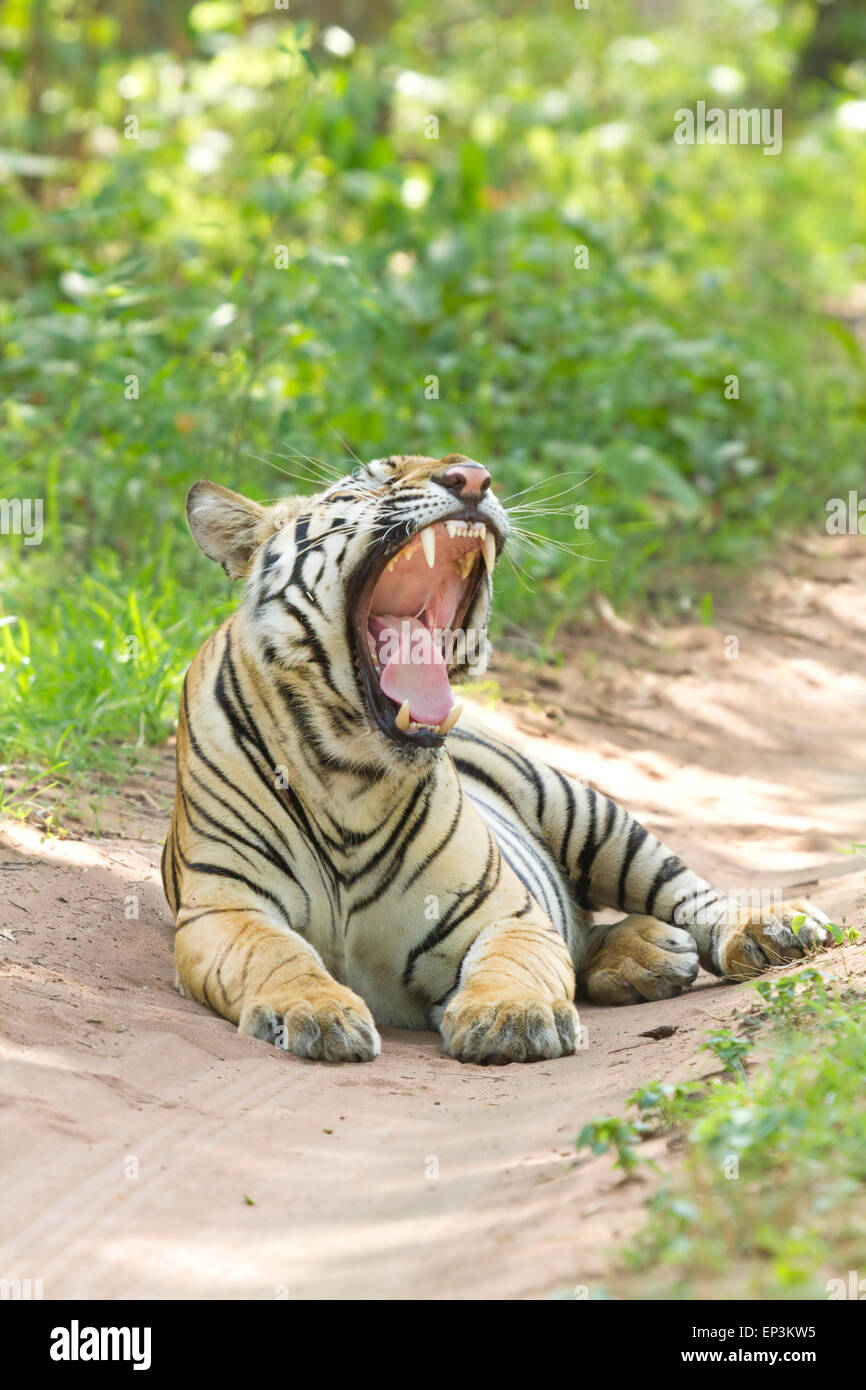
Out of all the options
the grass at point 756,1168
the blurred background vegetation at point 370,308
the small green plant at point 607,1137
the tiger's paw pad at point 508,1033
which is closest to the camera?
the grass at point 756,1168

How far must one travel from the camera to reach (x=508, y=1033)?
3.35m

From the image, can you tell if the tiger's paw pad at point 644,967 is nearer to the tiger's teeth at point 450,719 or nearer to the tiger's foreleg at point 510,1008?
the tiger's foreleg at point 510,1008

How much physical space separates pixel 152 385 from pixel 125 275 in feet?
1.61

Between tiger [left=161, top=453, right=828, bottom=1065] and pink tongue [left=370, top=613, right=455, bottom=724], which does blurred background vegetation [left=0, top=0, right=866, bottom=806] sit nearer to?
tiger [left=161, top=453, right=828, bottom=1065]

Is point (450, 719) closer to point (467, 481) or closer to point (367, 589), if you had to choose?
point (367, 589)

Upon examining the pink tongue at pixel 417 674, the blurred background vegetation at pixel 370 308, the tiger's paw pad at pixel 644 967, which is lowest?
the tiger's paw pad at pixel 644 967

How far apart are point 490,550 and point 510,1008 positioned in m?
1.08

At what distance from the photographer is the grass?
6.36 ft

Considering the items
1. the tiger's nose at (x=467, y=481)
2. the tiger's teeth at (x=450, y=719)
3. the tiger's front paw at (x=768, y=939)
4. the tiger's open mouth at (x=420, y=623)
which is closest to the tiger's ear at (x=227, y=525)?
the tiger's open mouth at (x=420, y=623)

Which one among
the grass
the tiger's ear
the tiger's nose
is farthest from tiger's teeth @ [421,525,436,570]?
the grass

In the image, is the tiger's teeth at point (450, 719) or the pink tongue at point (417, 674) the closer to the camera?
the tiger's teeth at point (450, 719)

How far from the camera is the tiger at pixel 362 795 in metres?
3.53

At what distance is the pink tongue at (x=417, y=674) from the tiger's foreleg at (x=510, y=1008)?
1.87 feet

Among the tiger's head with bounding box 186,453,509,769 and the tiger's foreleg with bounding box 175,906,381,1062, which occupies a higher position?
the tiger's head with bounding box 186,453,509,769
